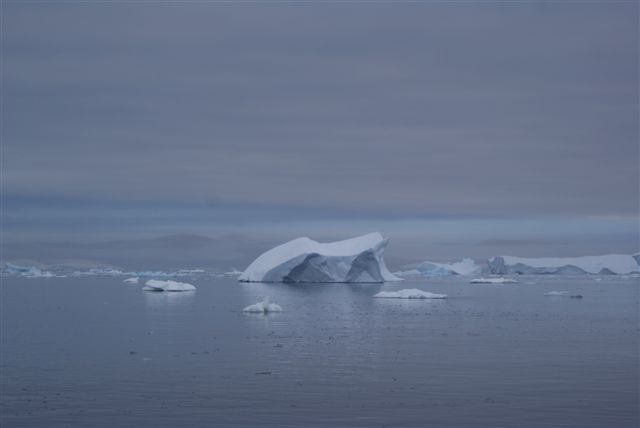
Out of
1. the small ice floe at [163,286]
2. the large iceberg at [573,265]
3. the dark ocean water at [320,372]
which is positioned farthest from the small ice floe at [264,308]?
the large iceberg at [573,265]

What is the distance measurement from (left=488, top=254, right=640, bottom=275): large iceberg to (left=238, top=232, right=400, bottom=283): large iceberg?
47718 mm

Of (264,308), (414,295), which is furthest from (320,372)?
(414,295)

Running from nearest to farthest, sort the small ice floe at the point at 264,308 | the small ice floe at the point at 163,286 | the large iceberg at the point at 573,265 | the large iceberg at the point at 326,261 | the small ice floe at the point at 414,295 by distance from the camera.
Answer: the small ice floe at the point at 264,308, the small ice floe at the point at 414,295, the small ice floe at the point at 163,286, the large iceberg at the point at 326,261, the large iceberg at the point at 573,265

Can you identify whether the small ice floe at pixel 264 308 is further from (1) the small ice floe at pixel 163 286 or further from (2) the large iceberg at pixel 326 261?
(1) the small ice floe at pixel 163 286

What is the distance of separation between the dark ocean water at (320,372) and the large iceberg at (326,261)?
32735mm

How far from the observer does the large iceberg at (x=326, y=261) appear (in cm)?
7050

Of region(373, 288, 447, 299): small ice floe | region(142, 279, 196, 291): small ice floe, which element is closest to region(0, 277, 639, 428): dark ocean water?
region(373, 288, 447, 299): small ice floe

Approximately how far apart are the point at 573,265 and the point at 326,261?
198 feet

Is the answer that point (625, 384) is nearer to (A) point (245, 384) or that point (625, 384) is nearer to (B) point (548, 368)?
(B) point (548, 368)

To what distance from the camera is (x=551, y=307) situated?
46812 mm

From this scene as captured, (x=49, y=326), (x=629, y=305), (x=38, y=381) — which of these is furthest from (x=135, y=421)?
(x=629, y=305)

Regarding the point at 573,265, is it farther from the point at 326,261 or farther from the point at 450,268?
the point at 326,261

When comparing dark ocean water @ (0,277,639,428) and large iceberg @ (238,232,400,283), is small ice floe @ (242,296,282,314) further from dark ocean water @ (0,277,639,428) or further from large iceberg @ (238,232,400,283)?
large iceberg @ (238,232,400,283)

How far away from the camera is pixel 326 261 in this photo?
237 feet
